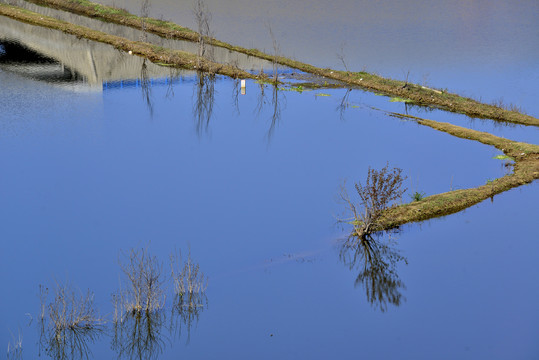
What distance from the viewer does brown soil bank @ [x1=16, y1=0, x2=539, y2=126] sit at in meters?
25.0

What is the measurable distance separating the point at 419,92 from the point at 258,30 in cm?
1365

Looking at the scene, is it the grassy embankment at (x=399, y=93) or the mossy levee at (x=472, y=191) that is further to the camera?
the grassy embankment at (x=399, y=93)

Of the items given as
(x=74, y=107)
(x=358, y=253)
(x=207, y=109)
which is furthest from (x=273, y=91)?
(x=358, y=253)

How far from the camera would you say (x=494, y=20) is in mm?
44250

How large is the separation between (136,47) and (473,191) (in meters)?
18.0

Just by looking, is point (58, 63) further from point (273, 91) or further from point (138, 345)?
point (138, 345)

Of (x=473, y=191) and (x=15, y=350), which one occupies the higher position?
(x=473, y=191)

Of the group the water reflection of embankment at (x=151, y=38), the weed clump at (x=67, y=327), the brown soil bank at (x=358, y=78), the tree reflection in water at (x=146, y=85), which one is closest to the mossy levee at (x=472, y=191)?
the brown soil bank at (x=358, y=78)

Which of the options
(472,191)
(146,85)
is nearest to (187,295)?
(472,191)

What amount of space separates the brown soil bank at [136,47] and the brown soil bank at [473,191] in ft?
33.7

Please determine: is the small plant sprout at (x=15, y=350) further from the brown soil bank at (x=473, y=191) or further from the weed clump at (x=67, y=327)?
the brown soil bank at (x=473, y=191)

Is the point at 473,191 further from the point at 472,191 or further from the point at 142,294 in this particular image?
the point at 142,294

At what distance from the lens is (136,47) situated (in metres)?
30.3

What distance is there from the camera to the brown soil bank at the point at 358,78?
82.2 ft
